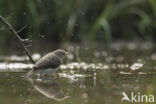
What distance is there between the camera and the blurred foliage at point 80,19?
41.7 ft

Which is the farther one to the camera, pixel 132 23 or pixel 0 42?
pixel 132 23

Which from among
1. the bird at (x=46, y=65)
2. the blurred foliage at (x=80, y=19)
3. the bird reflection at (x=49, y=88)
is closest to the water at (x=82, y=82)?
the bird reflection at (x=49, y=88)

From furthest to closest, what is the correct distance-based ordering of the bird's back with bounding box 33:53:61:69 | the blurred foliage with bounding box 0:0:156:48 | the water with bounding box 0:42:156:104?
1. the blurred foliage with bounding box 0:0:156:48
2. the bird's back with bounding box 33:53:61:69
3. the water with bounding box 0:42:156:104

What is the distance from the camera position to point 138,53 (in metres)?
12.0

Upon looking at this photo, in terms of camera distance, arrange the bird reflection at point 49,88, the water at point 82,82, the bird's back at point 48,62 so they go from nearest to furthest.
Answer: the water at point 82,82
the bird reflection at point 49,88
the bird's back at point 48,62

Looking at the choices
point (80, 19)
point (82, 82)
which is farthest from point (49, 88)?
point (80, 19)

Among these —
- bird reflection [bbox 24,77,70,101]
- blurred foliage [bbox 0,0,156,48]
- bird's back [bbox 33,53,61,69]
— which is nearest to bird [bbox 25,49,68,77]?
bird's back [bbox 33,53,61,69]

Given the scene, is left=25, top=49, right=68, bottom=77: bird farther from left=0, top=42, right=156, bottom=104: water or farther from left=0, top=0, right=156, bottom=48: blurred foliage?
left=0, top=0, right=156, bottom=48: blurred foliage

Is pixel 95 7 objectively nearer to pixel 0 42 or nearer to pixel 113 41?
pixel 113 41

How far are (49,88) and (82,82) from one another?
0.64m

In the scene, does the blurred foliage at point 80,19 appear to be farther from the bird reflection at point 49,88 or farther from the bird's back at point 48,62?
the bird reflection at point 49,88

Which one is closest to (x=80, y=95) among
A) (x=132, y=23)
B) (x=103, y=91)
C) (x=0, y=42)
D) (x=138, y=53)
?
(x=103, y=91)

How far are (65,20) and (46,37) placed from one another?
86 cm

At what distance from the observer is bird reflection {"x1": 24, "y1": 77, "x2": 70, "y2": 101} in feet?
20.6
